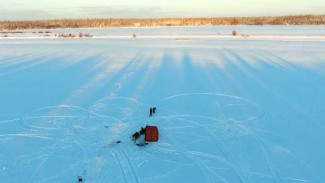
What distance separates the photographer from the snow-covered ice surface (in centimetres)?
552

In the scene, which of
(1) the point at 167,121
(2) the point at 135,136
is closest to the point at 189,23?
(1) the point at 167,121

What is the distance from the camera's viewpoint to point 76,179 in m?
5.25

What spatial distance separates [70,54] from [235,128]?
42.6ft

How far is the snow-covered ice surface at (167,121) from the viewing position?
5.52 m

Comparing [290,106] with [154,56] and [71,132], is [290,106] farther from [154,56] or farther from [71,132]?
[154,56]

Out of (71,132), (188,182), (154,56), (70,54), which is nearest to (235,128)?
(188,182)

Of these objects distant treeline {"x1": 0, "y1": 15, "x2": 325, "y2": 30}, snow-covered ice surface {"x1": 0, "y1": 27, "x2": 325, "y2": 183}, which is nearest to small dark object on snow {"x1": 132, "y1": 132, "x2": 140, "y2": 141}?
snow-covered ice surface {"x1": 0, "y1": 27, "x2": 325, "y2": 183}

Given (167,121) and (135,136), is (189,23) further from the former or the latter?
(135,136)

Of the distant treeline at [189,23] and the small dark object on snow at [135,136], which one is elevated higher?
the distant treeline at [189,23]

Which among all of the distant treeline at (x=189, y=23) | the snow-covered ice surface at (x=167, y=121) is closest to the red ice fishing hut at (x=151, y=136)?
the snow-covered ice surface at (x=167, y=121)

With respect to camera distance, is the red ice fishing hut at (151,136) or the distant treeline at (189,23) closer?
the red ice fishing hut at (151,136)

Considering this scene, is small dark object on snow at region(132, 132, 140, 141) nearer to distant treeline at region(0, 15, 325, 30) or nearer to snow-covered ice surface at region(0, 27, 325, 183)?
snow-covered ice surface at region(0, 27, 325, 183)

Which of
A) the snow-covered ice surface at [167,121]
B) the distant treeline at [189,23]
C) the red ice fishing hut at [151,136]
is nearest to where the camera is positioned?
the snow-covered ice surface at [167,121]

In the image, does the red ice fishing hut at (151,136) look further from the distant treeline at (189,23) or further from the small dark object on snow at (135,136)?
the distant treeline at (189,23)
